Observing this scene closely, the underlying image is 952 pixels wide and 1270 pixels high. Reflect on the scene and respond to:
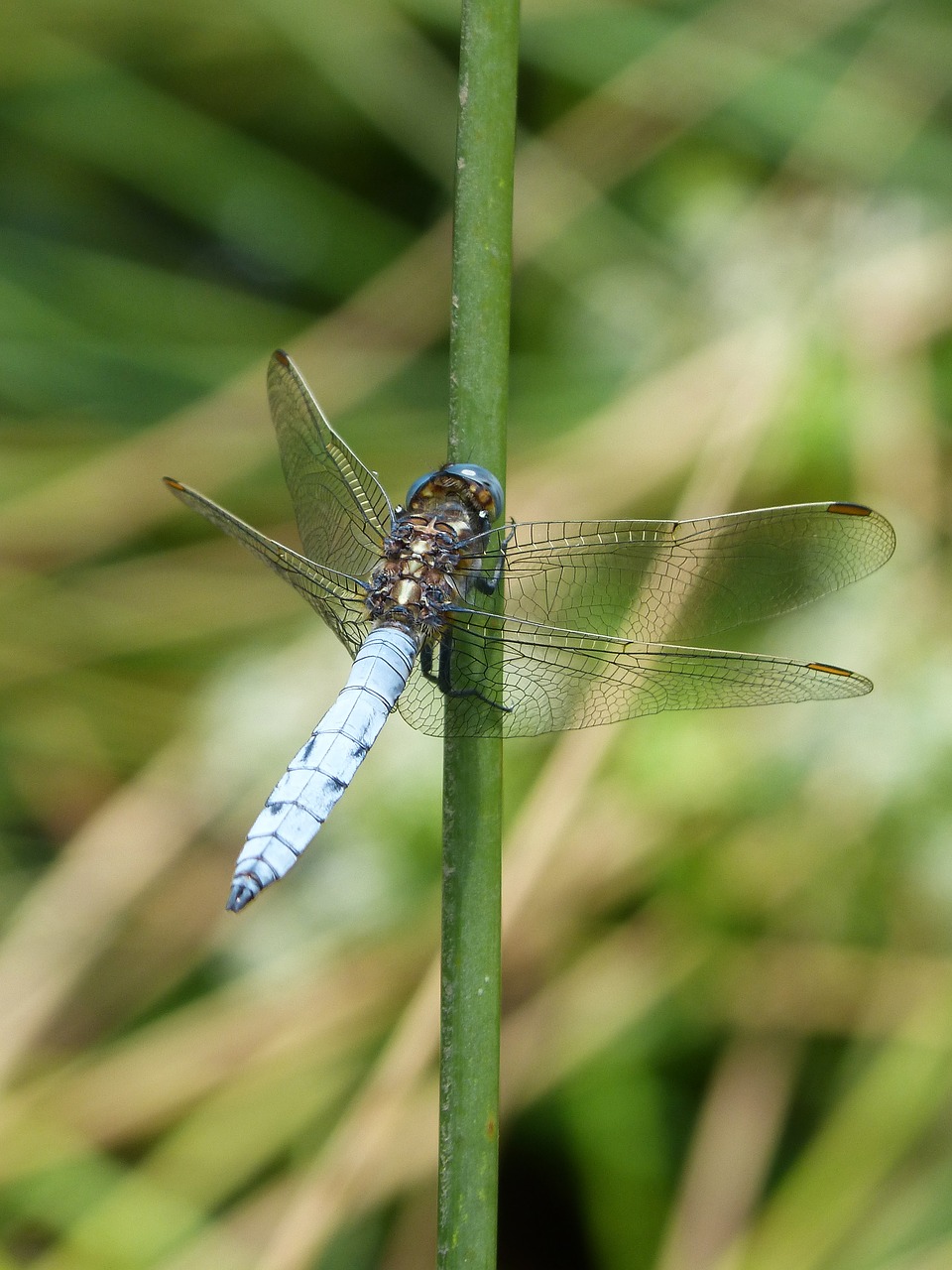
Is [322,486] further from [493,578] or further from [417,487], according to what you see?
[493,578]

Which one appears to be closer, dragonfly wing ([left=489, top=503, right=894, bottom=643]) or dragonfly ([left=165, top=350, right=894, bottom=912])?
dragonfly ([left=165, top=350, right=894, bottom=912])

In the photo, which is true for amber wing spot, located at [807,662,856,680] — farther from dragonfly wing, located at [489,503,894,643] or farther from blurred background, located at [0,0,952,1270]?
blurred background, located at [0,0,952,1270]

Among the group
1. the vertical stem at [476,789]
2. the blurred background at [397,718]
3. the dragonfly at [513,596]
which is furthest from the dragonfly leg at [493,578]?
the blurred background at [397,718]

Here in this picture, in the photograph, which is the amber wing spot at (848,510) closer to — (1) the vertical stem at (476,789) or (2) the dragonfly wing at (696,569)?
(2) the dragonfly wing at (696,569)

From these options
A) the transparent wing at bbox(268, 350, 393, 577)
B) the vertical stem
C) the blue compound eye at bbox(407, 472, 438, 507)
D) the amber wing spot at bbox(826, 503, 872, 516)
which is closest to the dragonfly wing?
the amber wing spot at bbox(826, 503, 872, 516)

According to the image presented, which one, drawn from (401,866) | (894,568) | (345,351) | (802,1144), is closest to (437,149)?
(345,351)
